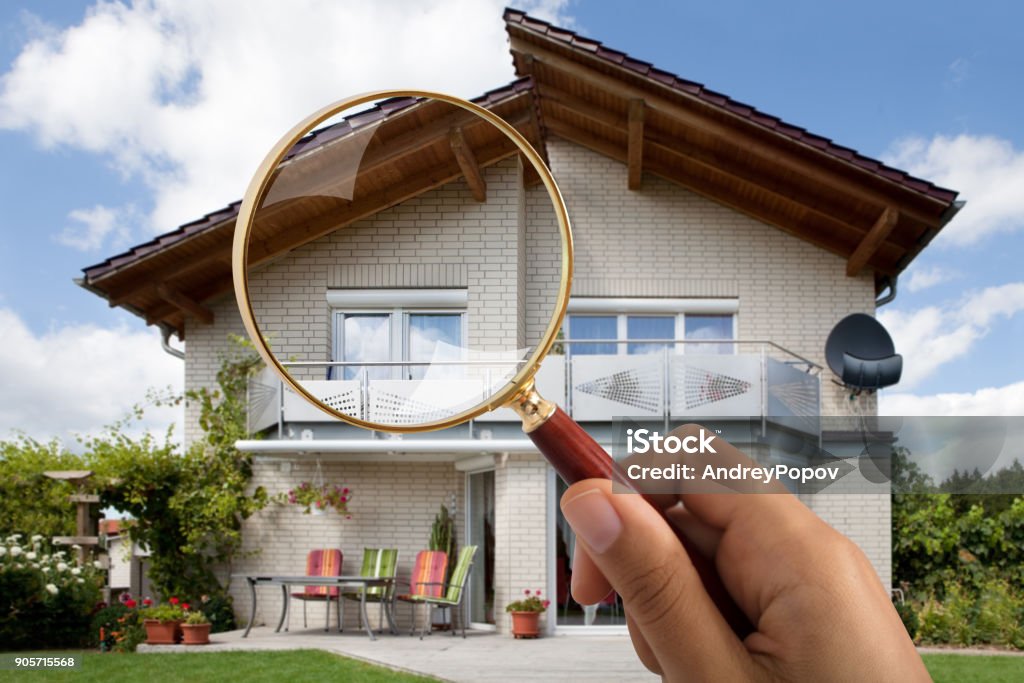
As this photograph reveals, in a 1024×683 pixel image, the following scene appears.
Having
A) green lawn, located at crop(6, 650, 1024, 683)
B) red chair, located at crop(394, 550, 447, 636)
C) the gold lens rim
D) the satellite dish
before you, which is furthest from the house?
the gold lens rim

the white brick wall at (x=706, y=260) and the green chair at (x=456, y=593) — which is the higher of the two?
the white brick wall at (x=706, y=260)

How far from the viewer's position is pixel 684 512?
142cm

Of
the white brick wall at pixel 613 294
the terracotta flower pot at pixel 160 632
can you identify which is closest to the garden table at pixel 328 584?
the white brick wall at pixel 613 294

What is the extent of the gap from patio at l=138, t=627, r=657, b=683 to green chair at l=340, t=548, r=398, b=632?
1.53 ft

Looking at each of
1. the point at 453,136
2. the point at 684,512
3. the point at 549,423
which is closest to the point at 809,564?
the point at 684,512

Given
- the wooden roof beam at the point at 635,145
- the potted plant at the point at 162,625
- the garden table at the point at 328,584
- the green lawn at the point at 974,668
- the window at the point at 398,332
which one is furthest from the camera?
the wooden roof beam at the point at 635,145

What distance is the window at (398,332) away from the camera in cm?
167

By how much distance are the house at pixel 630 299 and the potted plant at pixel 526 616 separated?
0.33 metres

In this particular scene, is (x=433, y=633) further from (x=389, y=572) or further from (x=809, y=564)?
(x=809, y=564)

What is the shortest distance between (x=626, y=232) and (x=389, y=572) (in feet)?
17.1

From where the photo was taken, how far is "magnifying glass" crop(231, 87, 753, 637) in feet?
5.05

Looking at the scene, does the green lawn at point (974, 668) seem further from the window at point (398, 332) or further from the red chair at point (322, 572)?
the window at point (398, 332)

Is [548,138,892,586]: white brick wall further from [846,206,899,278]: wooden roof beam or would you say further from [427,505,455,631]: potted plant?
[427,505,455,631]: potted plant

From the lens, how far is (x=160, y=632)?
10.6 m
